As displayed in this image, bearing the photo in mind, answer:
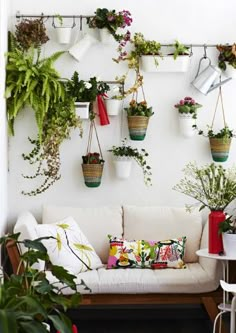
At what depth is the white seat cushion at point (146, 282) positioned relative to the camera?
5438mm

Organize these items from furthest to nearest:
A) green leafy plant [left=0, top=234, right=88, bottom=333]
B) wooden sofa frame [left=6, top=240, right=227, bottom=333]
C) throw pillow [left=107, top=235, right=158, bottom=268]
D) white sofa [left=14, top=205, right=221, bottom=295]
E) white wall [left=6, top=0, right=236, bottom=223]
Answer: white wall [left=6, top=0, right=236, bottom=223] → white sofa [left=14, top=205, right=221, bottom=295] → throw pillow [left=107, top=235, right=158, bottom=268] → wooden sofa frame [left=6, top=240, right=227, bottom=333] → green leafy plant [left=0, top=234, right=88, bottom=333]


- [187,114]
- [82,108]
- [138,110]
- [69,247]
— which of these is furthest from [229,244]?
[82,108]

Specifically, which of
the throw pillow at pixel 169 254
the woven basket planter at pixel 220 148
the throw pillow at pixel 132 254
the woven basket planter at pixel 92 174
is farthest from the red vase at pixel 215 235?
the woven basket planter at pixel 92 174

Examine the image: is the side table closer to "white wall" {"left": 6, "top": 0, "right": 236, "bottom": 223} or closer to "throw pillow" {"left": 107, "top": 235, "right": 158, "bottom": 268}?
"throw pillow" {"left": 107, "top": 235, "right": 158, "bottom": 268}

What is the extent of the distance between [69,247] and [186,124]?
136 cm

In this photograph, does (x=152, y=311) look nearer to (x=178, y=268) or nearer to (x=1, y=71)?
(x=178, y=268)

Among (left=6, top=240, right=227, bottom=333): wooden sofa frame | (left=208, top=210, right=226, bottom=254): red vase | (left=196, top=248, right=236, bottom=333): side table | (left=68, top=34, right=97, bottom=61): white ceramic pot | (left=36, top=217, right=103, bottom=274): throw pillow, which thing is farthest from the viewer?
(left=68, top=34, right=97, bottom=61): white ceramic pot

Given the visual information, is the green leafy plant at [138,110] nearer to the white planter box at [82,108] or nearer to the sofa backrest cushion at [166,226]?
the white planter box at [82,108]

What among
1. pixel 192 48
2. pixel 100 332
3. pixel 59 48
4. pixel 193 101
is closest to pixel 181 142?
pixel 193 101

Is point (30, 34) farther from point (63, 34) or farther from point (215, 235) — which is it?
point (215, 235)

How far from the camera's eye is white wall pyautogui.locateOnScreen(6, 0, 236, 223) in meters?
6.14

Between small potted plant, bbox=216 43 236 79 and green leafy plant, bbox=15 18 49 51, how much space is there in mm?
1373

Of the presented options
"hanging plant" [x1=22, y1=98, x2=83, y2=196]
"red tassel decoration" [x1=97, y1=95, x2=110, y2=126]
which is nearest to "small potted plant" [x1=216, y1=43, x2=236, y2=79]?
"red tassel decoration" [x1=97, y1=95, x2=110, y2=126]

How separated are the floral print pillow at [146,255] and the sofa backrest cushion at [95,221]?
144mm
